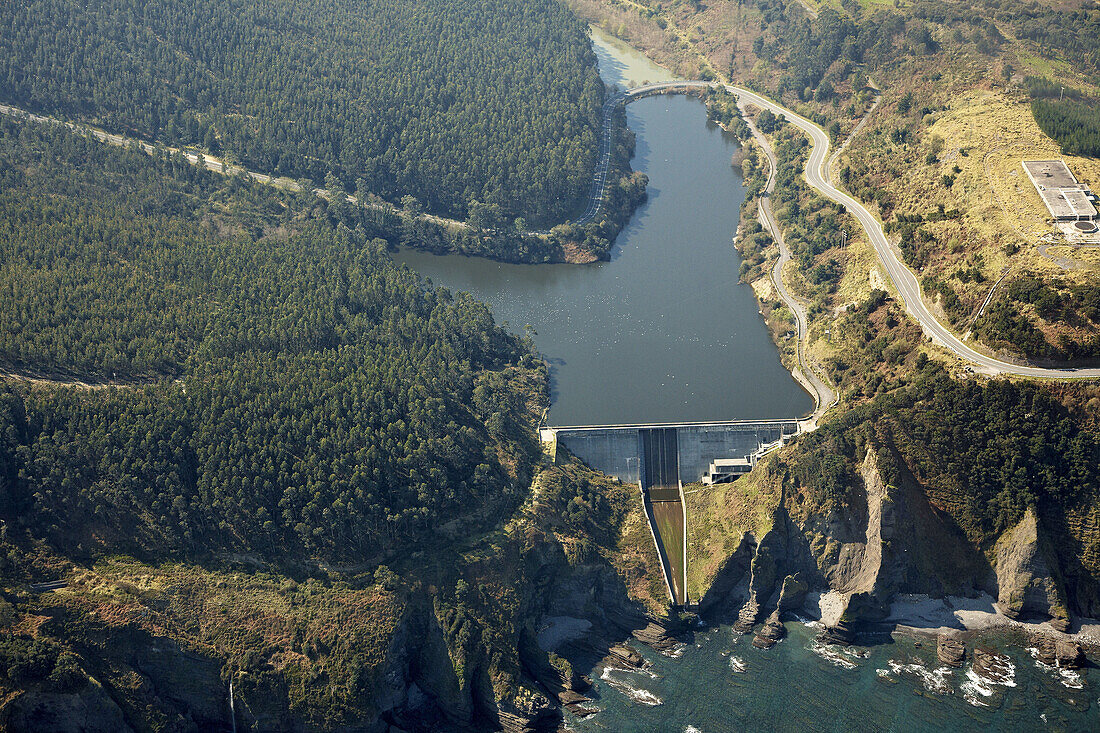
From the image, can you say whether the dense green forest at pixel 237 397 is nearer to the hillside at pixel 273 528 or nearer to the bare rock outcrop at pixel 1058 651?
the hillside at pixel 273 528

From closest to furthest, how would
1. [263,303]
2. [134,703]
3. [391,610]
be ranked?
[134,703] → [391,610] → [263,303]

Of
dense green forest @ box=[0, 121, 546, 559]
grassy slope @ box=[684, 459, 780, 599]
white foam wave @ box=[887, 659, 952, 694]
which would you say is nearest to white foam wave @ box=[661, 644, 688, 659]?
grassy slope @ box=[684, 459, 780, 599]

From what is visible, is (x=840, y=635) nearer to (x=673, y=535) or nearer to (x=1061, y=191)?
(x=673, y=535)

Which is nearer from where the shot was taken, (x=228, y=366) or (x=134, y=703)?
(x=134, y=703)

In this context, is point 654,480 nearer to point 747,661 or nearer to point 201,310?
point 747,661

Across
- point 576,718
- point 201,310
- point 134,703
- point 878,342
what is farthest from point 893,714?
point 201,310

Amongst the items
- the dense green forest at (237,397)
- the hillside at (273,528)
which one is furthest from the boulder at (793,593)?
the dense green forest at (237,397)

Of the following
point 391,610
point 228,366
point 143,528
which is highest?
point 228,366

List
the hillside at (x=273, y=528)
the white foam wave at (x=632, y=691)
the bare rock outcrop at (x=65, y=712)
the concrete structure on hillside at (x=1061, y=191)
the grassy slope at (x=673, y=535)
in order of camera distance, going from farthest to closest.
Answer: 1. the concrete structure on hillside at (x=1061, y=191)
2. the grassy slope at (x=673, y=535)
3. the white foam wave at (x=632, y=691)
4. the hillside at (x=273, y=528)
5. the bare rock outcrop at (x=65, y=712)
